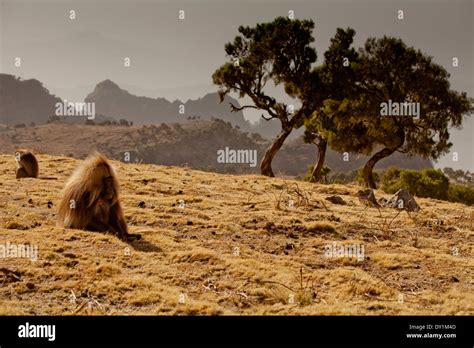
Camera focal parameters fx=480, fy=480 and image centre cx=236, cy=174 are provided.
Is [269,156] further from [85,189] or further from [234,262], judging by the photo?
[234,262]

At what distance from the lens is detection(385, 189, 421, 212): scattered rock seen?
1448cm

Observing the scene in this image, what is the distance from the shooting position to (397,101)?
3078cm

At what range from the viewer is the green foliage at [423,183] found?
129ft

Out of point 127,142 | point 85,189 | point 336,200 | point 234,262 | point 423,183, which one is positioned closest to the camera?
point 234,262

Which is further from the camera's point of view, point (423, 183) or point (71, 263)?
point (423, 183)

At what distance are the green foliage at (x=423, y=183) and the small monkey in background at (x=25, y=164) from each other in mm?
28502

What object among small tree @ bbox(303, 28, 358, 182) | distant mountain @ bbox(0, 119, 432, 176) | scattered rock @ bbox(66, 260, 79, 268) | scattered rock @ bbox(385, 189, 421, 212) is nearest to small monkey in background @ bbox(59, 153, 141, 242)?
scattered rock @ bbox(66, 260, 79, 268)

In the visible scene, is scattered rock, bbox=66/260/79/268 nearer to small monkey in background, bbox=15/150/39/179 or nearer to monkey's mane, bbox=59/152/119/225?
monkey's mane, bbox=59/152/119/225

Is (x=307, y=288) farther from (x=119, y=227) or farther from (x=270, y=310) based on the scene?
(x=119, y=227)

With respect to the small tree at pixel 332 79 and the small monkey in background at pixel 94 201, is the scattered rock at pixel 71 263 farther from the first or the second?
the small tree at pixel 332 79

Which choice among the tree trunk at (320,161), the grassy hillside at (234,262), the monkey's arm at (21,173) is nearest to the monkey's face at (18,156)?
the monkey's arm at (21,173)

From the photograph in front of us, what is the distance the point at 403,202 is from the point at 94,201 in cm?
954

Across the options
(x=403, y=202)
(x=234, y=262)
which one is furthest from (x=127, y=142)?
(x=234, y=262)

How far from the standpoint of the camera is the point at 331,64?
1314 inches
